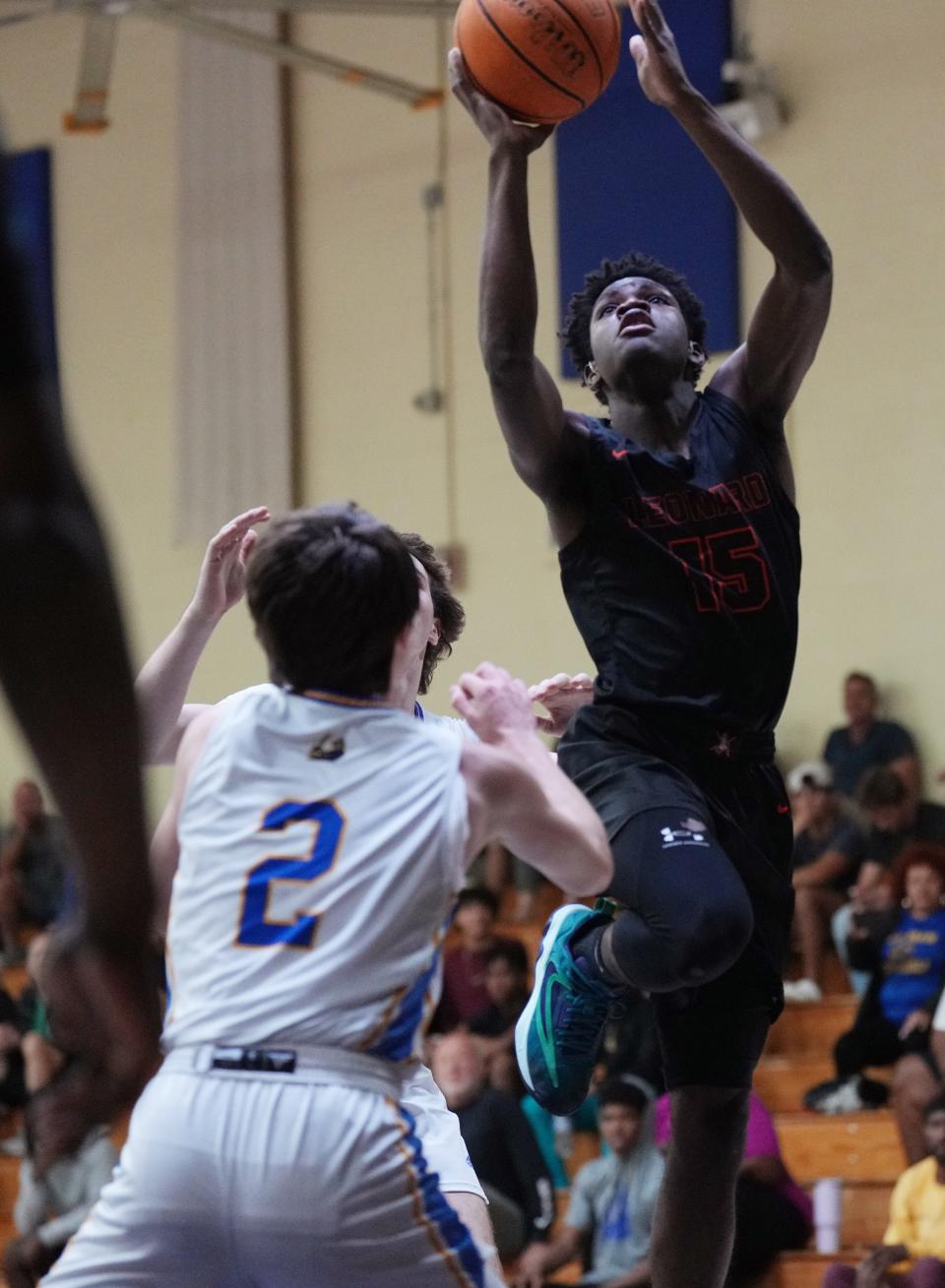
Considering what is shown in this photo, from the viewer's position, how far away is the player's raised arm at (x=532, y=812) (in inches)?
114

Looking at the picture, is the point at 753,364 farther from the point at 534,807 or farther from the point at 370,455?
the point at 370,455

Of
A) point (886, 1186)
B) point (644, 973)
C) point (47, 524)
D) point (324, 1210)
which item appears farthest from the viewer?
point (886, 1186)

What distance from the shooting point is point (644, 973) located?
390 centimetres

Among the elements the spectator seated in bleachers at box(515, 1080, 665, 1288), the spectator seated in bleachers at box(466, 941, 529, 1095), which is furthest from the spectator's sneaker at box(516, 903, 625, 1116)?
the spectator seated in bleachers at box(466, 941, 529, 1095)

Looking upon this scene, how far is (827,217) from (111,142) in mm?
6240

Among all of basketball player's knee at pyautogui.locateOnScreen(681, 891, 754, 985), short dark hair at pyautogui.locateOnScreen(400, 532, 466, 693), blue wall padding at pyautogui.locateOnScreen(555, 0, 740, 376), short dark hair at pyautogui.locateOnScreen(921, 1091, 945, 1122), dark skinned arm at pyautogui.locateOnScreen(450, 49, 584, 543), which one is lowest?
short dark hair at pyautogui.locateOnScreen(921, 1091, 945, 1122)

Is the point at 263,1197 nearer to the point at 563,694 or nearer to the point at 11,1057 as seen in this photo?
the point at 563,694

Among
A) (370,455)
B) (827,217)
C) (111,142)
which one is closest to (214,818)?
(827,217)

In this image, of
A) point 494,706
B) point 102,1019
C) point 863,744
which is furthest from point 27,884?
point 102,1019

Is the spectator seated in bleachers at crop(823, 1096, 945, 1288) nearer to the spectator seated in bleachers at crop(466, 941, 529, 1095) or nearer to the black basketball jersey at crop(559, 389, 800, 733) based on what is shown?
the spectator seated in bleachers at crop(466, 941, 529, 1095)

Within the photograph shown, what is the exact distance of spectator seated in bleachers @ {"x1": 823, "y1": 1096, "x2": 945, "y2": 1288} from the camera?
7.02m

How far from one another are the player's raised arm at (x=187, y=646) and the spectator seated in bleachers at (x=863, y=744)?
24.2 feet

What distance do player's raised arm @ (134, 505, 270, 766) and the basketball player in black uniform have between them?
653 millimetres

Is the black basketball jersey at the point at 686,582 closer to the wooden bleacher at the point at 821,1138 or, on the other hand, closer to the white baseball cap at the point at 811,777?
the wooden bleacher at the point at 821,1138
